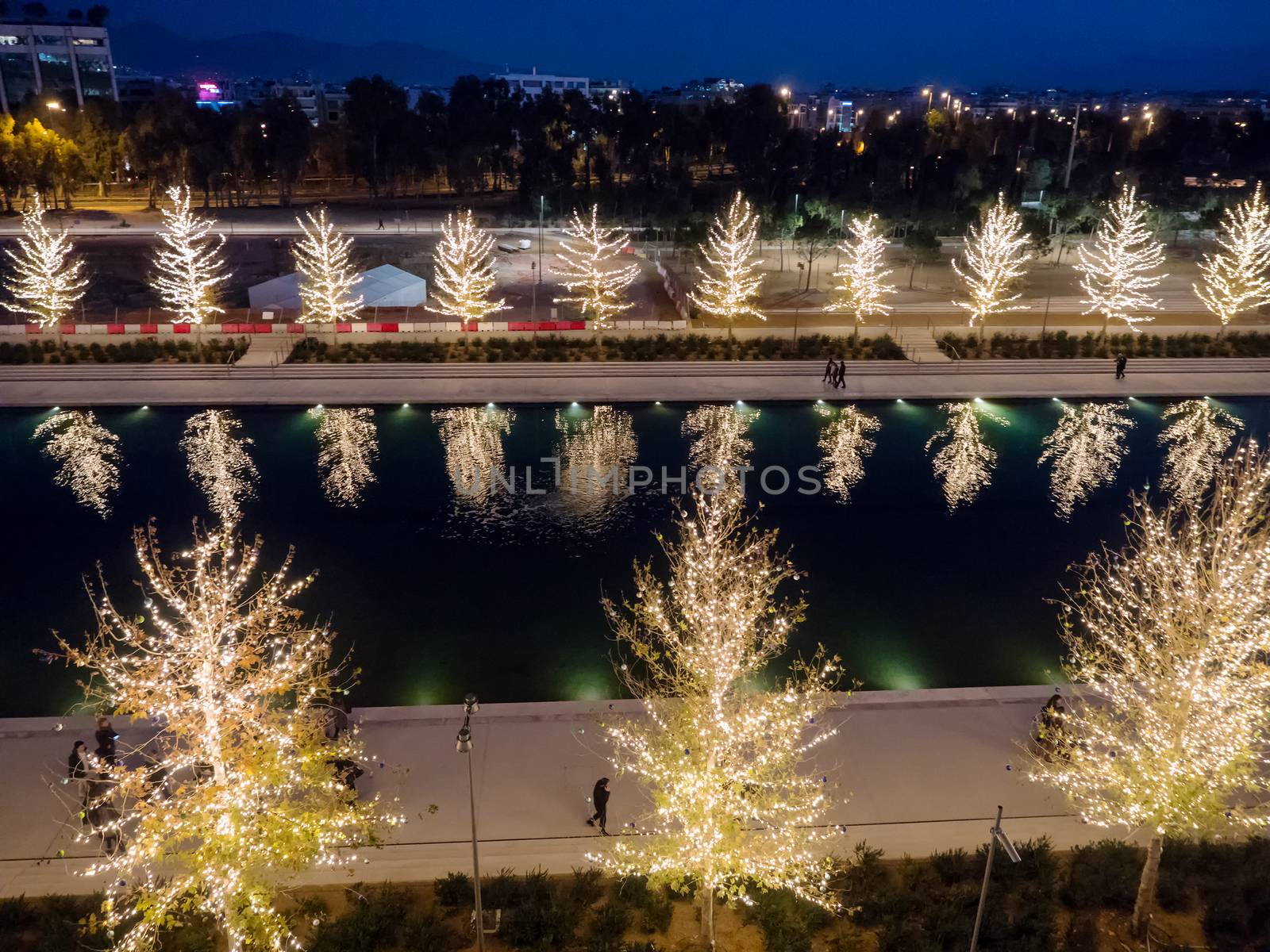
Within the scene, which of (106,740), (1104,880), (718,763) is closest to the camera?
(718,763)

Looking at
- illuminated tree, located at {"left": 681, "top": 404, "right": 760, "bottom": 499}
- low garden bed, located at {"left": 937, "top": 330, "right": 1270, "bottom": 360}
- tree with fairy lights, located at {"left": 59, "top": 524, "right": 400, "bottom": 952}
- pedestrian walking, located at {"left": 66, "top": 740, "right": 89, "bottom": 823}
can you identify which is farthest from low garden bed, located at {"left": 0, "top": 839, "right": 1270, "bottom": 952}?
low garden bed, located at {"left": 937, "top": 330, "right": 1270, "bottom": 360}

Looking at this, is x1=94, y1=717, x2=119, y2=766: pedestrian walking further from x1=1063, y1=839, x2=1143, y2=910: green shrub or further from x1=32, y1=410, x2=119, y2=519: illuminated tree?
x1=1063, y1=839, x2=1143, y2=910: green shrub

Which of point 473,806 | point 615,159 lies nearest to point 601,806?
point 473,806

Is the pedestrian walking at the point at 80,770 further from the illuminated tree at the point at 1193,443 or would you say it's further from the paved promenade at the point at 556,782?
the illuminated tree at the point at 1193,443

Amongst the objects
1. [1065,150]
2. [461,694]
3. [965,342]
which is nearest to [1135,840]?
[461,694]

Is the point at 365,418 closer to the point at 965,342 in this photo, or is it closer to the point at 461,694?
the point at 461,694

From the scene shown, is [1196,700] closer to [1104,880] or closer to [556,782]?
[1104,880]
